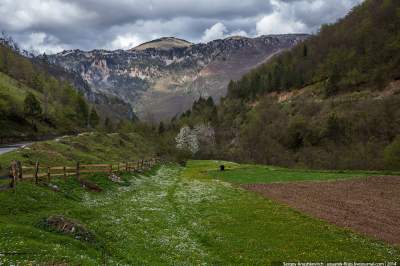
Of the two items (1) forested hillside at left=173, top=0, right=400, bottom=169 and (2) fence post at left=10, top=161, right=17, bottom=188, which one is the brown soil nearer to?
(2) fence post at left=10, top=161, right=17, bottom=188

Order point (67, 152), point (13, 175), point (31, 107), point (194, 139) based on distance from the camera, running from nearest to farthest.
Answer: point (13, 175) < point (67, 152) < point (31, 107) < point (194, 139)

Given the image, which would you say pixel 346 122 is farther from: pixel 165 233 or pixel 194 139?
pixel 165 233

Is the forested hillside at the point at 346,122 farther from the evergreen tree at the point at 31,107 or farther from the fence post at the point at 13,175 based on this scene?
the fence post at the point at 13,175

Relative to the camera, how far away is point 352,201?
42.4 metres

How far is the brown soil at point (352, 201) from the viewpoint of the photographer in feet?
102

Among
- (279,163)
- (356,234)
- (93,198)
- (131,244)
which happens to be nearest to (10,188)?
(93,198)

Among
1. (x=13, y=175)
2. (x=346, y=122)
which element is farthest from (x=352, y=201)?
(x=346, y=122)

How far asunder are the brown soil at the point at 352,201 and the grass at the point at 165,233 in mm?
2679

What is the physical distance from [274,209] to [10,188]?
25797mm

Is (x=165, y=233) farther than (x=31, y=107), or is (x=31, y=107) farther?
(x=31, y=107)

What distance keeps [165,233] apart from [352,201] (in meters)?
26.1

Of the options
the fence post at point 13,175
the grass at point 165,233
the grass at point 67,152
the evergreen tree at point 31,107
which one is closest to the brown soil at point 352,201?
the grass at point 165,233

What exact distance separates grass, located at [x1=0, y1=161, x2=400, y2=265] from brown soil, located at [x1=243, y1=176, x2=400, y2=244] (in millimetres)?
2679

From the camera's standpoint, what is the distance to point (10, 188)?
29.5 m
